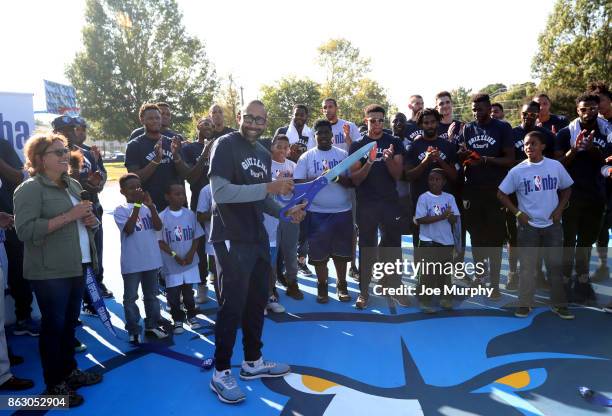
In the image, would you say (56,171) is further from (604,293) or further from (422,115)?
(604,293)

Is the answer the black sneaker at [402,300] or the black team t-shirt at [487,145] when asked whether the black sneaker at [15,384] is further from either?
the black team t-shirt at [487,145]

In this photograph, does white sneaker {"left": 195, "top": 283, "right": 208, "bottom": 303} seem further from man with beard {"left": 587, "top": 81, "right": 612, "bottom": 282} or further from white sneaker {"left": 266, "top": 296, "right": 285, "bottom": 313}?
man with beard {"left": 587, "top": 81, "right": 612, "bottom": 282}

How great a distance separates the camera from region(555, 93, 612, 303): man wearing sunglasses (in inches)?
185

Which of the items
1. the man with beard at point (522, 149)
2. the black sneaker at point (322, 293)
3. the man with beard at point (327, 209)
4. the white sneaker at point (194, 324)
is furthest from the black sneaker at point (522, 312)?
the white sneaker at point (194, 324)

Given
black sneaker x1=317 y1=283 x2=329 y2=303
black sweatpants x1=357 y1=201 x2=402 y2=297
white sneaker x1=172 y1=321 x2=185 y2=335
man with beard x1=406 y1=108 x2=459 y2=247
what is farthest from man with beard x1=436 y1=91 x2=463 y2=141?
white sneaker x1=172 y1=321 x2=185 y2=335

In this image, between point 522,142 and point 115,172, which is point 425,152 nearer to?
point 522,142

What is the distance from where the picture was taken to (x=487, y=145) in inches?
192

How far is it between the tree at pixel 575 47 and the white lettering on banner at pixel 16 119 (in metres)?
28.5

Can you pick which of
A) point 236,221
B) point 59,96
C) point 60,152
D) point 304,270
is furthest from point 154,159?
point 59,96

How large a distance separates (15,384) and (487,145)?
5.02 meters

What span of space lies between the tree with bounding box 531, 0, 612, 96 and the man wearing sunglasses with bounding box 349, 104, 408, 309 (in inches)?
1024

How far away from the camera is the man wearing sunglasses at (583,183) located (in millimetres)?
4688

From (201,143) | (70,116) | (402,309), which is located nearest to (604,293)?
(402,309)

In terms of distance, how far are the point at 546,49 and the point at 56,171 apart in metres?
33.3
